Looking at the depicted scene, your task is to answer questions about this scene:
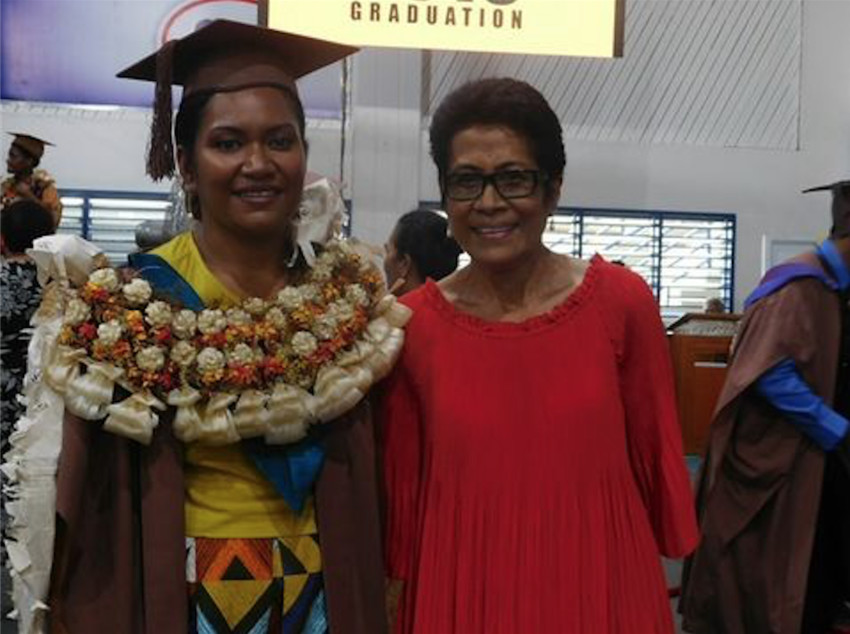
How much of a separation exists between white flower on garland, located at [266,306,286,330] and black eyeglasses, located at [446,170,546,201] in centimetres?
42

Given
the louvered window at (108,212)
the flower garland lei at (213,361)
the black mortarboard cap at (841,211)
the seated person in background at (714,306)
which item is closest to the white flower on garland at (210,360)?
the flower garland lei at (213,361)

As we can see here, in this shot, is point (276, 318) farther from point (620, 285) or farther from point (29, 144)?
point (29, 144)

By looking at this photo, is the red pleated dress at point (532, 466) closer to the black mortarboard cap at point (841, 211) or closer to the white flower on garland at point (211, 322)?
the white flower on garland at point (211, 322)

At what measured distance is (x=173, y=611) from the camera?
5.26 feet

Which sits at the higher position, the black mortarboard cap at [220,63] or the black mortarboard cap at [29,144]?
the black mortarboard cap at [29,144]

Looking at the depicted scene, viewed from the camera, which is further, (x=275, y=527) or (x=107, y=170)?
(x=107, y=170)

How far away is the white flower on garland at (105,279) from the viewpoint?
164cm

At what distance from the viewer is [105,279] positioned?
1641mm

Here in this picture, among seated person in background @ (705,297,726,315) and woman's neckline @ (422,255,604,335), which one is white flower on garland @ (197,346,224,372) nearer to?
woman's neckline @ (422,255,604,335)

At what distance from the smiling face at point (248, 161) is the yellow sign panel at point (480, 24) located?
12.2ft

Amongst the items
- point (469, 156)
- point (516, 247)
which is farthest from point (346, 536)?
point (469, 156)

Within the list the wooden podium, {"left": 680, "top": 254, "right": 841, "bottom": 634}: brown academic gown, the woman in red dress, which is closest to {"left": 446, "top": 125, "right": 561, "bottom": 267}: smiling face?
the woman in red dress

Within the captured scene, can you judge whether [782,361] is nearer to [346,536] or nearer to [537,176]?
[537,176]

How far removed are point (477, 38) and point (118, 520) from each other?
14.4 ft
